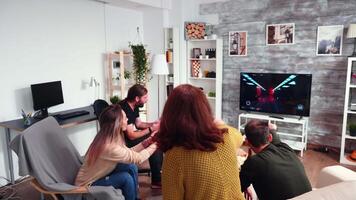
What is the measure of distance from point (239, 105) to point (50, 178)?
10.9 feet

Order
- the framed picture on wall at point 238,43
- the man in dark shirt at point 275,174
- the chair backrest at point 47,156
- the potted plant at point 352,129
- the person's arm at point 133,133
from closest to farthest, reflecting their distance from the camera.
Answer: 1. the man in dark shirt at point 275,174
2. the chair backrest at point 47,156
3. the person's arm at point 133,133
4. the potted plant at point 352,129
5. the framed picture on wall at point 238,43

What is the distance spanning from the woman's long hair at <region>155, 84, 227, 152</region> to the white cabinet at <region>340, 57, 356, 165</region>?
303cm

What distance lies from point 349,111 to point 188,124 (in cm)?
324

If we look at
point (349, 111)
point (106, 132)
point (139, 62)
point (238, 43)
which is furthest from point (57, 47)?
point (349, 111)

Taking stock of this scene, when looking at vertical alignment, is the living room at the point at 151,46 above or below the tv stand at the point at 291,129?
above

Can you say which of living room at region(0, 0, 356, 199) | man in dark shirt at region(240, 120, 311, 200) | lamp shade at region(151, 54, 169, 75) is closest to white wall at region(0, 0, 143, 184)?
living room at region(0, 0, 356, 199)

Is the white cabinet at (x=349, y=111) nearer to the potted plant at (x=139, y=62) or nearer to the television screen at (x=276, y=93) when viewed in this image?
the television screen at (x=276, y=93)

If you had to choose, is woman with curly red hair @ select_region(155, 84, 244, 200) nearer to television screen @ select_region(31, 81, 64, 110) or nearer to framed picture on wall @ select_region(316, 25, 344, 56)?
television screen @ select_region(31, 81, 64, 110)

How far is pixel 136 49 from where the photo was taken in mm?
4387

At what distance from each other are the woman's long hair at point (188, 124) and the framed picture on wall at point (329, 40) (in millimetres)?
3423

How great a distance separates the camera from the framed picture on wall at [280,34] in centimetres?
421

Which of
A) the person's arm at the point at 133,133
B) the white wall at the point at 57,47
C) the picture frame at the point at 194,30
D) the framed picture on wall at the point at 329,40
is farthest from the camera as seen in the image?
the picture frame at the point at 194,30

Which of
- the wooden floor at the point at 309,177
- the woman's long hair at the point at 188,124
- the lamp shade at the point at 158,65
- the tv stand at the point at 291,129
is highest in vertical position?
the lamp shade at the point at 158,65

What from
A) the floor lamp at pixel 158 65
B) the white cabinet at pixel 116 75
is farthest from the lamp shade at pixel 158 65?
the white cabinet at pixel 116 75
